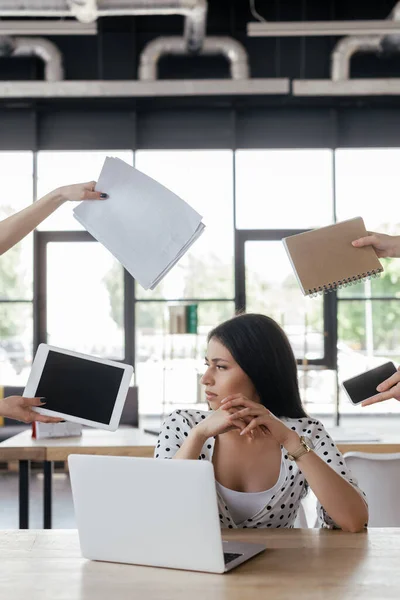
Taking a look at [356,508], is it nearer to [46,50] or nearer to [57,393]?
[57,393]

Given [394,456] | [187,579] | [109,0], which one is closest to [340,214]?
[109,0]

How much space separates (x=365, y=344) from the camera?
7.80 meters

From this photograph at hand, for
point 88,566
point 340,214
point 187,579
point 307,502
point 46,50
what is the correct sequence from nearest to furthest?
point 187,579 → point 88,566 → point 307,502 → point 46,50 → point 340,214

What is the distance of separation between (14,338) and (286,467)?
6.04m

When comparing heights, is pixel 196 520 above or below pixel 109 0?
below

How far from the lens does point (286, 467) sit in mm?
2146

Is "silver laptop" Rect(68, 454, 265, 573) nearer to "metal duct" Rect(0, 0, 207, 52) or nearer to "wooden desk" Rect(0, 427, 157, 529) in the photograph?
"wooden desk" Rect(0, 427, 157, 529)

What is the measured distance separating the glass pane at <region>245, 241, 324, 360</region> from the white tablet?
5.76m

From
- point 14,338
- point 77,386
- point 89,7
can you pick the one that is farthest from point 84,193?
point 14,338

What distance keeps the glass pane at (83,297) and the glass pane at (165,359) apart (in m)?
0.23

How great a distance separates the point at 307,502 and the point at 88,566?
424 cm

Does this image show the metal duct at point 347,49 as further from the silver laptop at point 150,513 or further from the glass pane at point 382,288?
the silver laptop at point 150,513

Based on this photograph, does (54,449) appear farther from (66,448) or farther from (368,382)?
(368,382)

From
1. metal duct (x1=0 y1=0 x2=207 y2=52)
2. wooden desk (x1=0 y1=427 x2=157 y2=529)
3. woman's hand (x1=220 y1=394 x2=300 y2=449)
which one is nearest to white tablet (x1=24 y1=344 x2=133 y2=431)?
woman's hand (x1=220 y1=394 x2=300 y2=449)
